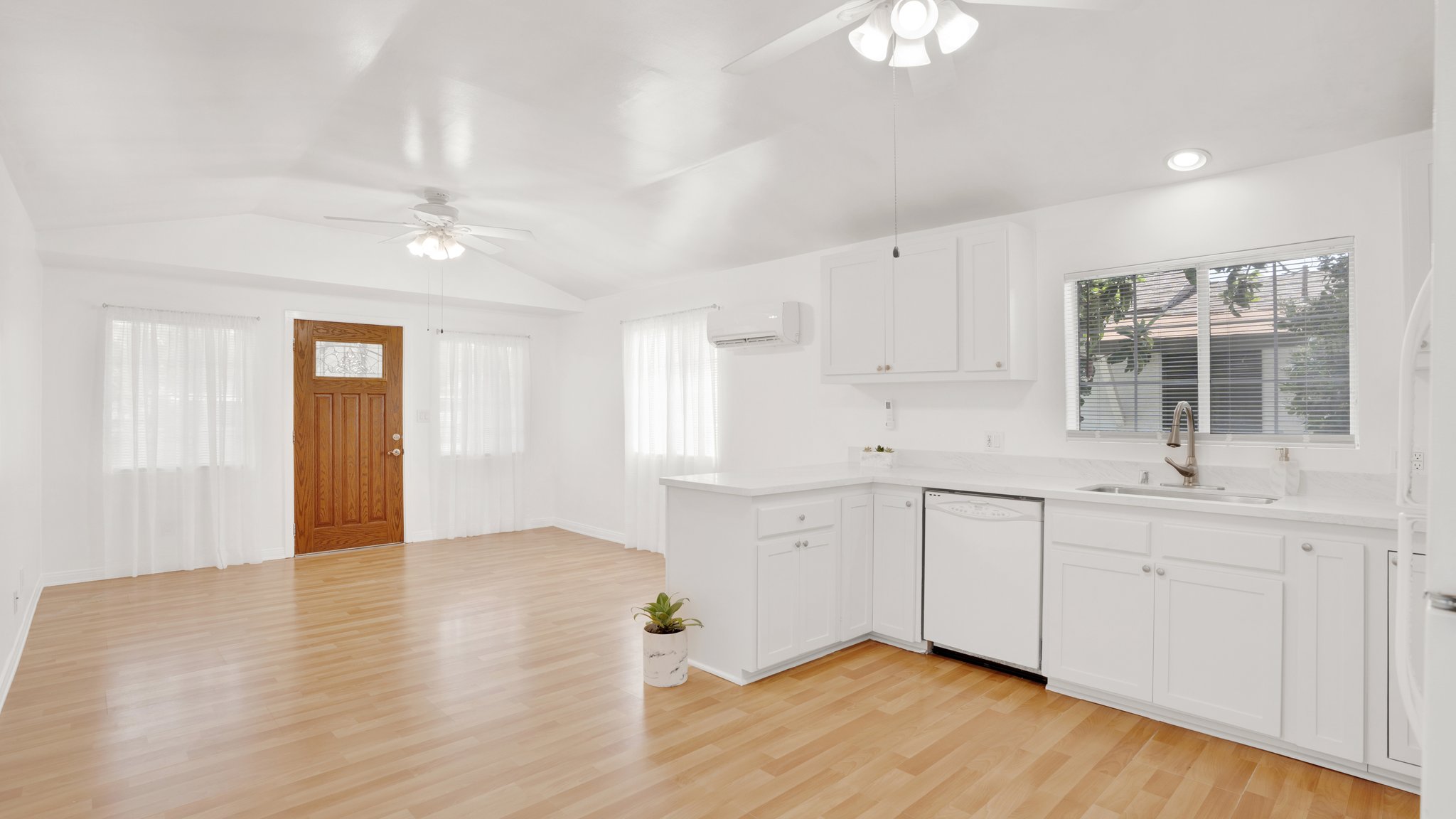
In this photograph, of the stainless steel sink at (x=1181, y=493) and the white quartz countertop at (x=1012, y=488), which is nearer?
the white quartz countertop at (x=1012, y=488)

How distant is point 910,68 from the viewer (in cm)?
229

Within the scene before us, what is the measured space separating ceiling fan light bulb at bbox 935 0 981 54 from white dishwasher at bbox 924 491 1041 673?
6.84ft

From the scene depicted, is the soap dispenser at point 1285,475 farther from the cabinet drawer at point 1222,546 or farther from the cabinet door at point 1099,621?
the cabinet door at point 1099,621

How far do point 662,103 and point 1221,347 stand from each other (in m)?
2.85

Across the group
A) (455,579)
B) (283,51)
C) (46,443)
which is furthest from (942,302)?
(46,443)

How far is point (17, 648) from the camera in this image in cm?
372

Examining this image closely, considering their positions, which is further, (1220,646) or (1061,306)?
(1061,306)

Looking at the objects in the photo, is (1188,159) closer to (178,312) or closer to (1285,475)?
(1285,475)

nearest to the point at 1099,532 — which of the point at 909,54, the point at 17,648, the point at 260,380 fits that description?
the point at 909,54

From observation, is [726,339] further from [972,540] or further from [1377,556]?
[1377,556]

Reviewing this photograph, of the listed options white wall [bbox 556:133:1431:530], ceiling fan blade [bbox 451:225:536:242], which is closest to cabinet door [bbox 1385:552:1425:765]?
white wall [bbox 556:133:1431:530]

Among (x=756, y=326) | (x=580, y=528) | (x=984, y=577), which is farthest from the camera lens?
(x=580, y=528)

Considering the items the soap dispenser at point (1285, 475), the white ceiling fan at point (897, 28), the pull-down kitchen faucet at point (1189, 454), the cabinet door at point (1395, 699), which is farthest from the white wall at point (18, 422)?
the soap dispenser at point (1285, 475)

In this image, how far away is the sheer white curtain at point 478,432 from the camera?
7.02 metres
